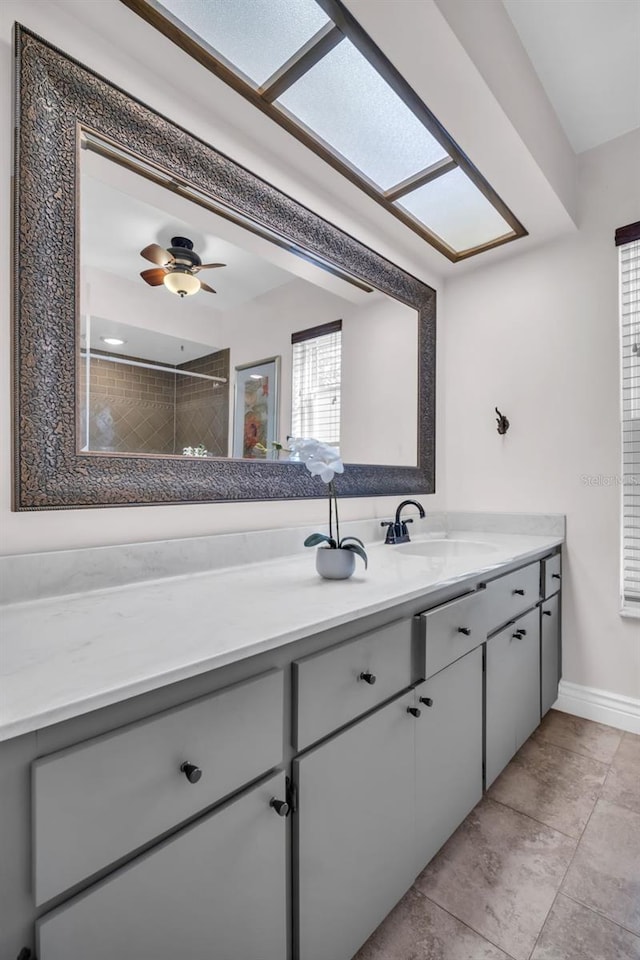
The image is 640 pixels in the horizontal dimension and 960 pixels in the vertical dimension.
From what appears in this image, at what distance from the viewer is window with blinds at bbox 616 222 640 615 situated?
2.02 metres

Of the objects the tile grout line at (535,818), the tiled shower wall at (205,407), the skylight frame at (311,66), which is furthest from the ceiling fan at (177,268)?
the tile grout line at (535,818)

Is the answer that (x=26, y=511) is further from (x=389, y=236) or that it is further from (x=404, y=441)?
(x=389, y=236)

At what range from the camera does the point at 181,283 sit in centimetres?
135

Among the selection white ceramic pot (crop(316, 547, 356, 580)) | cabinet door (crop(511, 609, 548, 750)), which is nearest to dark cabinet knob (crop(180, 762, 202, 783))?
white ceramic pot (crop(316, 547, 356, 580))

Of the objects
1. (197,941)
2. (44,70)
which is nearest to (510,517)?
(197,941)

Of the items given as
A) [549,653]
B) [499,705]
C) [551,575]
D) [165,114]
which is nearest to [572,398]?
[551,575]

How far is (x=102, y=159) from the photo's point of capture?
1.16 meters

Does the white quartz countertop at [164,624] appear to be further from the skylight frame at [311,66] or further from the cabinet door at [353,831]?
the skylight frame at [311,66]

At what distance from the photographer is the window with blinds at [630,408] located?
202cm

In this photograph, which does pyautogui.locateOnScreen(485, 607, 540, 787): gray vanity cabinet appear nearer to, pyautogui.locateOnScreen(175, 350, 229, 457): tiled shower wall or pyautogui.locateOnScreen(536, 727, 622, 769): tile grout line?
pyautogui.locateOnScreen(536, 727, 622, 769): tile grout line

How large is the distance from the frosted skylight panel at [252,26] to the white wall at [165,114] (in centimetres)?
7

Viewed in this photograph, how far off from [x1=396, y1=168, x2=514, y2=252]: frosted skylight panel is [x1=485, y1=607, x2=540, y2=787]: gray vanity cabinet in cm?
177

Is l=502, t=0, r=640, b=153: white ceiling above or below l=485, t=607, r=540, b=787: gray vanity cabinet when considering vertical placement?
above

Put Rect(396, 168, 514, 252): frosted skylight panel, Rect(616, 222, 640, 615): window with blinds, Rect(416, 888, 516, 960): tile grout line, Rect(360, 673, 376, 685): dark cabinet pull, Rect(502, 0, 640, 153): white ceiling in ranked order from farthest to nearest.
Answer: Rect(616, 222, 640, 615): window with blinds
Rect(396, 168, 514, 252): frosted skylight panel
Rect(502, 0, 640, 153): white ceiling
Rect(416, 888, 516, 960): tile grout line
Rect(360, 673, 376, 685): dark cabinet pull
